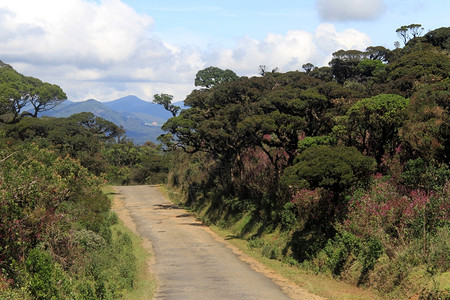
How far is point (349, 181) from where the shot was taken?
17828 mm

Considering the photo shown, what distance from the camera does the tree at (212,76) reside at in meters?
62.4

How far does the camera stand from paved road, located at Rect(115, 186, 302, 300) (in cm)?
1412

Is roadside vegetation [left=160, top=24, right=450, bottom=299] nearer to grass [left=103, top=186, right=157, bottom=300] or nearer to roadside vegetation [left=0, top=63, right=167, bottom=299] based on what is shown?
grass [left=103, top=186, right=157, bottom=300]

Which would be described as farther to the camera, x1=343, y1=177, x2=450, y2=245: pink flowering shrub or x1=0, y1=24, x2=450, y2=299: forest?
x1=343, y1=177, x2=450, y2=245: pink flowering shrub

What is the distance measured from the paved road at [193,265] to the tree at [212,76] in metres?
27.5

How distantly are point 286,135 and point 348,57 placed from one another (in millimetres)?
32746

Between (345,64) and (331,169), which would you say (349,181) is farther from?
(345,64)

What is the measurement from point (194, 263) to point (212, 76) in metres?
46.1

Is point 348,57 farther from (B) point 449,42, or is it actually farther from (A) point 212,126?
(A) point 212,126

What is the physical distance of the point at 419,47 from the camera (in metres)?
42.6

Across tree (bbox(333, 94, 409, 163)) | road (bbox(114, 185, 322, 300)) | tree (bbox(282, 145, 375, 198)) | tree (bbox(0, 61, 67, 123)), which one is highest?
tree (bbox(0, 61, 67, 123))

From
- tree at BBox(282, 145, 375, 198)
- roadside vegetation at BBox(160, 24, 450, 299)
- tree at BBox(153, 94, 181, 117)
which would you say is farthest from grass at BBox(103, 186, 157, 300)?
tree at BBox(153, 94, 181, 117)

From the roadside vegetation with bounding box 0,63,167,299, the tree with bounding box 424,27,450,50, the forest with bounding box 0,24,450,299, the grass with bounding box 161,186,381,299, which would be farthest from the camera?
the tree with bounding box 424,27,450,50

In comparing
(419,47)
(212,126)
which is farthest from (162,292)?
(419,47)
